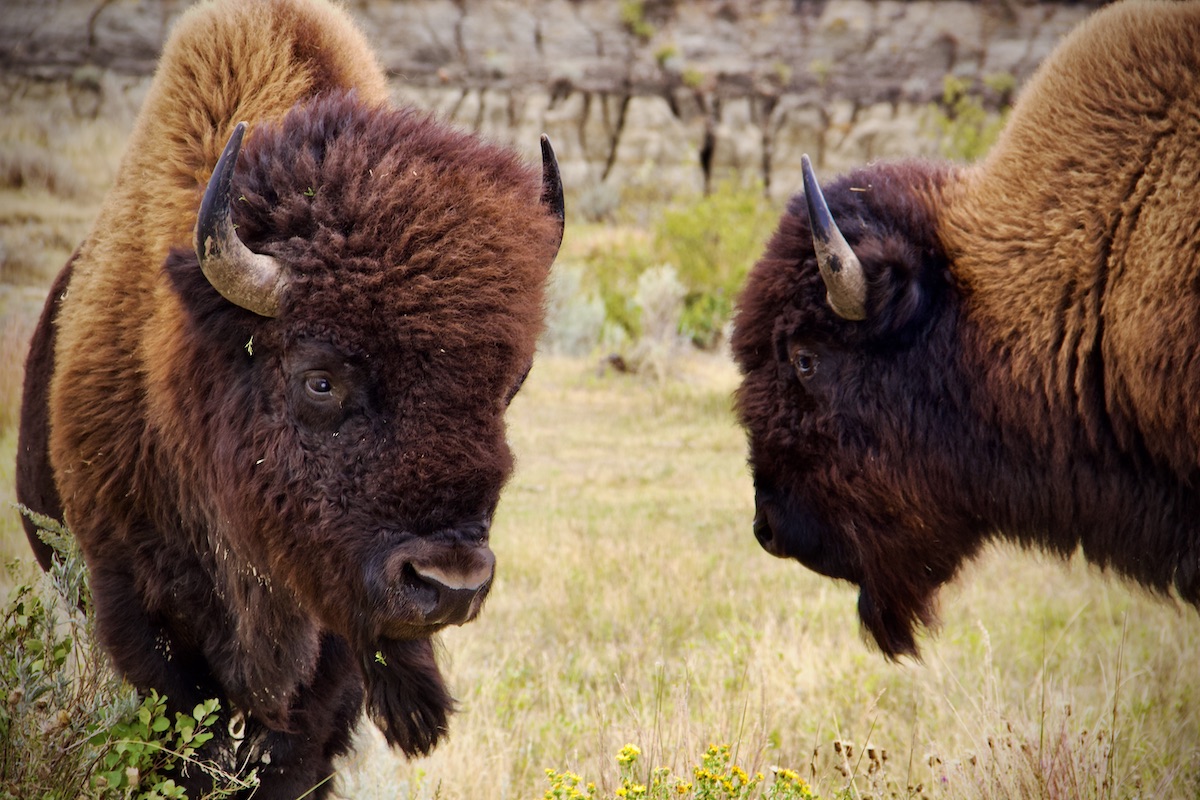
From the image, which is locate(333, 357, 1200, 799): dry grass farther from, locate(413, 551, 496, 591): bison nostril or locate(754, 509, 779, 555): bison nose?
locate(413, 551, 496, 591): bison nostril

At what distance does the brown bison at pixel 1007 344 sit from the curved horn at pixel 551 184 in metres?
0.76

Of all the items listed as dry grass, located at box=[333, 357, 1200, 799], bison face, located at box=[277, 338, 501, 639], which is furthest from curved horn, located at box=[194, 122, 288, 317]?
dry grass, located at box=[333, 357, 1200, 799]

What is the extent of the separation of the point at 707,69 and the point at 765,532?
41.9 metres

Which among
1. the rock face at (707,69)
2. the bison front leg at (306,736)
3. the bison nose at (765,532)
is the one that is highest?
the bison nose at (765,532)

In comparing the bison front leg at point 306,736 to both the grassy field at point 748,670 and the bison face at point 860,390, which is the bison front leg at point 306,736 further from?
the bison face at point 860,390

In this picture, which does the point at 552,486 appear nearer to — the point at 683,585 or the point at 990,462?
the point at 683,585

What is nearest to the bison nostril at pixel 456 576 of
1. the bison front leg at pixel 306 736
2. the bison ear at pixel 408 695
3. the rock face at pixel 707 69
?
the bison ear at pixel 408 695

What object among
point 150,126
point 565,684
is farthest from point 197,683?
point 565,684

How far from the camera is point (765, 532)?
11.8 feet

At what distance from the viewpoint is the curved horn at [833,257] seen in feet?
10.2

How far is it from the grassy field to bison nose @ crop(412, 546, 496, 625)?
82 centimetres

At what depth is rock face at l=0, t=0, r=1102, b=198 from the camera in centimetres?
4056

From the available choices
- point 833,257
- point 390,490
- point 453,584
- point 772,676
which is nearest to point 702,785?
point 453,584

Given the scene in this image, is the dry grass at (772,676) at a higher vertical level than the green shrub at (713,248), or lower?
higher
